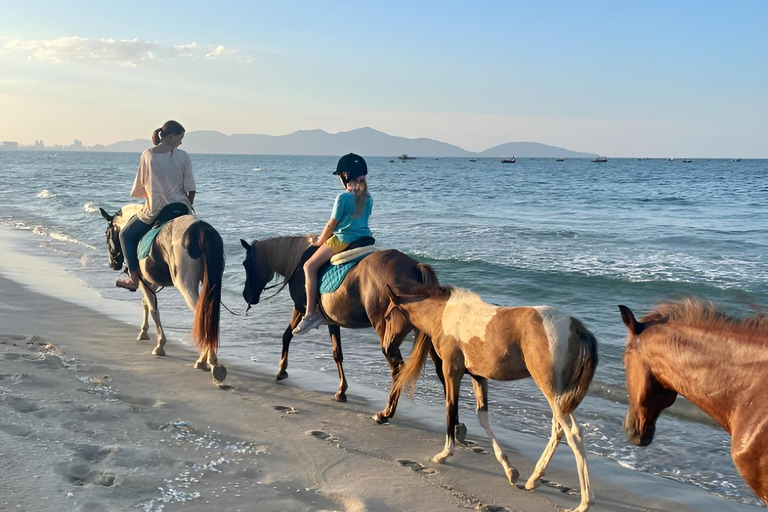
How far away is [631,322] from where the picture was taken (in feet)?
11.9

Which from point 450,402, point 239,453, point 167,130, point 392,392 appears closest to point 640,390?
point 450,402

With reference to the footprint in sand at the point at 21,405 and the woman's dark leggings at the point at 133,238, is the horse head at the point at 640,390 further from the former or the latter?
the woman's dark leggings at the point at 133,238

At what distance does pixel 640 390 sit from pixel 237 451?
327 centimetres

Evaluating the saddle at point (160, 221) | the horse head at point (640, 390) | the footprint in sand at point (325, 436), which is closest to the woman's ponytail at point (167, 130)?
the saddle at point (160, 221)

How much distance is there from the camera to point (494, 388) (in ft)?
27.3

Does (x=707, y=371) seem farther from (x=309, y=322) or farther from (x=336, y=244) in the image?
(x=309, y=322)

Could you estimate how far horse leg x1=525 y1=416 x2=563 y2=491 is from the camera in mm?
5059

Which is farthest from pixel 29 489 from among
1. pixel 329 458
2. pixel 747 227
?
pixel 747 227

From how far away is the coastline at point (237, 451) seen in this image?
4637mm

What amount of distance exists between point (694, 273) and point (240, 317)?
11451mm

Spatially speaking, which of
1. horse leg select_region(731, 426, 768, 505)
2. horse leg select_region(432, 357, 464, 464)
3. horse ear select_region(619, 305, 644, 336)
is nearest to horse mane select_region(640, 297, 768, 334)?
horse ear select_region(619, 305, 644, 336)

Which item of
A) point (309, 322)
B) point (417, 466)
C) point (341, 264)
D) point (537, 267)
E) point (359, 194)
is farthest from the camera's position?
point (537, 267)

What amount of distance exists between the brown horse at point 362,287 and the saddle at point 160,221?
1.36 meters

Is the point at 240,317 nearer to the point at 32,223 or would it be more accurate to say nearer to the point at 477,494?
the point at 477,494
